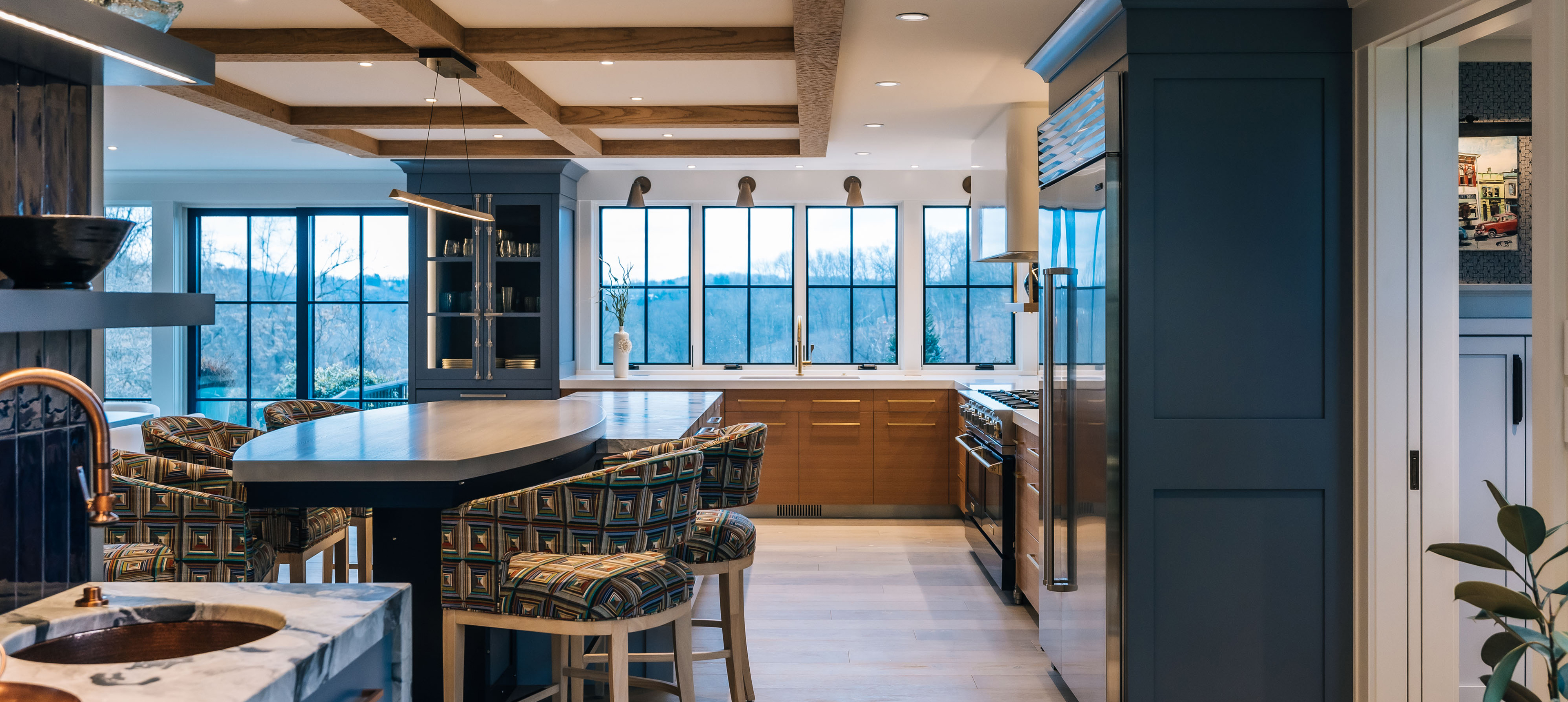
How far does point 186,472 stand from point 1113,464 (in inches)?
106

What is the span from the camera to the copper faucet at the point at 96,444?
1.05 meters

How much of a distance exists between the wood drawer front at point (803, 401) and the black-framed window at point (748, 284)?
2.54 ft

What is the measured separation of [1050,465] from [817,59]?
64.2 inches

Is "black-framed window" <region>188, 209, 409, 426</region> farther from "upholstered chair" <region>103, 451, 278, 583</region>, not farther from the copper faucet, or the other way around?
the copper faucet

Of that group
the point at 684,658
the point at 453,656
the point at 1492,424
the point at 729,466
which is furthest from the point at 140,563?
the point at 1492,424

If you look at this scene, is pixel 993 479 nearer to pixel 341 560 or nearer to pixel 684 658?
pixel 684 658

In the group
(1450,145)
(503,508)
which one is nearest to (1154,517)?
(1450,145)

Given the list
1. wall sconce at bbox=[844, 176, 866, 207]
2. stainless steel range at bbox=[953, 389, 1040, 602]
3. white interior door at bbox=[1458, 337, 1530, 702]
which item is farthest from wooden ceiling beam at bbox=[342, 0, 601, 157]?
white interior door at bbox=[1458, 337, 1530, 702]

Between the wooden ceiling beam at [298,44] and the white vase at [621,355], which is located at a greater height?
the wooden ceiling beam at [298,44]

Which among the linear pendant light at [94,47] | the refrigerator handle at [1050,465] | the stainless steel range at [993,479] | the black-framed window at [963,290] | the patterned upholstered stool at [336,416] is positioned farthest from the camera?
the black-framed window at [963,290]

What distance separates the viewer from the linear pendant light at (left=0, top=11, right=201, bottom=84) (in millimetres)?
1147

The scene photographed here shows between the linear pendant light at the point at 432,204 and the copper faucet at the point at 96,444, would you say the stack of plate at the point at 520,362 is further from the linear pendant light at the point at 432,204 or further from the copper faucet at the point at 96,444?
the copper faucet at the point at 96,444

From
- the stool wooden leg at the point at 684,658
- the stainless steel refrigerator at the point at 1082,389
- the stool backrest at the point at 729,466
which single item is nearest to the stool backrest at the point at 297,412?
the stool backrest at the point at 729,466

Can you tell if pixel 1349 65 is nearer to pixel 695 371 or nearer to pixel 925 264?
pixel 925 264
